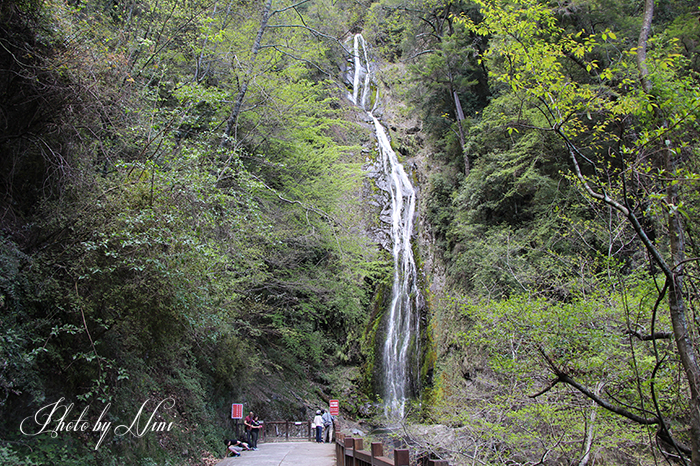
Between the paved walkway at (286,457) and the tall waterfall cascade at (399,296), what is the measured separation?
3458 mm

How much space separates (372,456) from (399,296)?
14.4m

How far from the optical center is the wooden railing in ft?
11.9

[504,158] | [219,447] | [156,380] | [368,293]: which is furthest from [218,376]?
[504,158]

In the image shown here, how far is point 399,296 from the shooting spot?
1870 centimetres

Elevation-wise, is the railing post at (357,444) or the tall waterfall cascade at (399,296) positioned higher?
the tall waterfall cascade at (399,296)

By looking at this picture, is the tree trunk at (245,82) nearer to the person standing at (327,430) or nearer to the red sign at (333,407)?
the red sign at (333,407)

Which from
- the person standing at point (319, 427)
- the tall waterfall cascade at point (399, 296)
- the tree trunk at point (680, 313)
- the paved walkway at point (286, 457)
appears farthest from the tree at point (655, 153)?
the person standing at point (319, 427)

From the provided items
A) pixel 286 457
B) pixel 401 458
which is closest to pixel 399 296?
pixel 286 457

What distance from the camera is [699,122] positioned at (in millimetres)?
3463

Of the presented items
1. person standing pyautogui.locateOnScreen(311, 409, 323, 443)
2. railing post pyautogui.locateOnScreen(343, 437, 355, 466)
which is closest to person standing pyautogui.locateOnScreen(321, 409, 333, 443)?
person standing pyautogui.locateOnScreen(311, 409, 323, 443)

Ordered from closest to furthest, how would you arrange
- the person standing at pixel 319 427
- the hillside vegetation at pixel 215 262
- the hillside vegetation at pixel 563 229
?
the hillside vegetation at pixel 563 229 → the hillside vegetation at pixel 215 262 → the person standing at pixel 319 427

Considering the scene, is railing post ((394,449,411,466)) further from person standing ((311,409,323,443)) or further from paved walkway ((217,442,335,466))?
person standing ((311,409,323,443))

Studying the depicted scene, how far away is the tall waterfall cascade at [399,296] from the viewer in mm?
16500

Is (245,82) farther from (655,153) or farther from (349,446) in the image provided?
(655,153)
